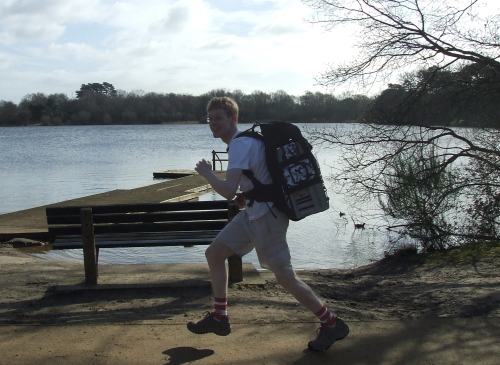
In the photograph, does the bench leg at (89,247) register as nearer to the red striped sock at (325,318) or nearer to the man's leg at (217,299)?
the man's leg at (217,299)

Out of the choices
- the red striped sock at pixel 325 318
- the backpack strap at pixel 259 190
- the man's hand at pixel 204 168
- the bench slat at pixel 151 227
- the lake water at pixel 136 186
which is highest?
the man's hand at pixel 204 168

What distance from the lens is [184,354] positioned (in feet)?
13.6

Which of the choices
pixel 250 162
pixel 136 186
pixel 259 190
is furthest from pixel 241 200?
pixel 136 186

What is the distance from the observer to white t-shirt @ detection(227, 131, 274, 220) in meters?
4.05

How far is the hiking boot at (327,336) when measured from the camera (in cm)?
415

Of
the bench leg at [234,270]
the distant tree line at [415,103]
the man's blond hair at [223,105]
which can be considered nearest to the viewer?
the man's blond hair at [223,105]

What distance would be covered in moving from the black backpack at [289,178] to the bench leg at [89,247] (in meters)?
2.48

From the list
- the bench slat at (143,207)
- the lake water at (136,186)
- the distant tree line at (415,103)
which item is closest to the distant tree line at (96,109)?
the lake water at (136,186)

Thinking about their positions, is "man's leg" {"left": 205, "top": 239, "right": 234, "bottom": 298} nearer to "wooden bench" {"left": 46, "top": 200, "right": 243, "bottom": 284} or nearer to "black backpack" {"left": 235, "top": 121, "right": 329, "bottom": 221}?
"black backpack" {"left": 235, "top": 121, "right": 329, "bottom": 221}

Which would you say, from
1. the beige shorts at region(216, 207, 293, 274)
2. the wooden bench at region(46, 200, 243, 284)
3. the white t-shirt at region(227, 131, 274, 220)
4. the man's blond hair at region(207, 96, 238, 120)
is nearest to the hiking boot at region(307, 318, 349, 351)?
the beige shorts at region(216, 207, 293, 274)

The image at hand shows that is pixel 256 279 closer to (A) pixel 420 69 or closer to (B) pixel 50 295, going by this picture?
(B) pixel 50 295

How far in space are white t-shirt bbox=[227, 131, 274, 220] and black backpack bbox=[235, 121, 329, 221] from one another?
30mm

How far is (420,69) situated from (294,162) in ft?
24.5

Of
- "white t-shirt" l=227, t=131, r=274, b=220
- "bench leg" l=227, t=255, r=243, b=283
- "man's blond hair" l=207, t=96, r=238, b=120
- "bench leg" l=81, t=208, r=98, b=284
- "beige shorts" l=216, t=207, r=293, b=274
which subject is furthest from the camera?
"bench leg" l=227, t=255, r=243, b=283
